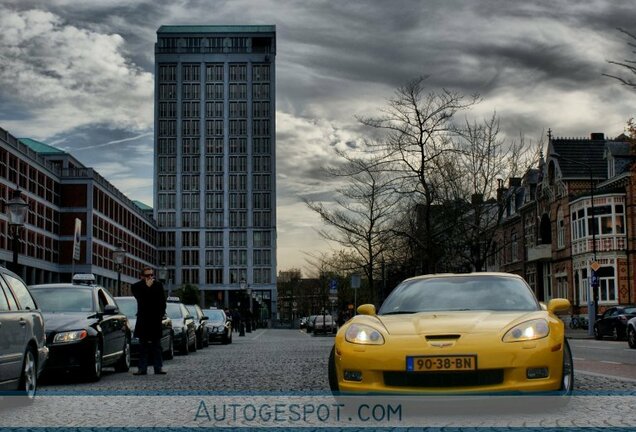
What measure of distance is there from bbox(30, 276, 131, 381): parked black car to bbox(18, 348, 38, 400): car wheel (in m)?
2.96

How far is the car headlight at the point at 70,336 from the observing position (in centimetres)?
1295

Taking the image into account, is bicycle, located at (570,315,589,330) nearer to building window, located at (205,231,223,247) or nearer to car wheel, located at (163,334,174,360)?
car wheel, located at (163,334,174,360)

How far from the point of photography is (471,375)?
298 inches

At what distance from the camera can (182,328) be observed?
22.8 meters

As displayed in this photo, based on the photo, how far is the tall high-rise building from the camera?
148 m

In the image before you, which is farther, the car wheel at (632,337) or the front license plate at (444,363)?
the car wheel at (632,337)

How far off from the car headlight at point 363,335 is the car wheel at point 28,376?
11.6ft

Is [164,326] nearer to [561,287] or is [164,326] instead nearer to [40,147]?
[561,287]

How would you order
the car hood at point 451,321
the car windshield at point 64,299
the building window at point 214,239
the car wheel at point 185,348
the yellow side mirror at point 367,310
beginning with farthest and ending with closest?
the building window at point 214,239 → the car wheel at point 185,348 → the car windshield at point 64,299 → the yellow side mirror at point 367,310 → the car hood at point 451,321

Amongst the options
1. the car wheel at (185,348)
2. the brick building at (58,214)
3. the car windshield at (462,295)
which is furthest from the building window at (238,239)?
the car windshield at (462,295)

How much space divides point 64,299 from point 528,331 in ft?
29.3

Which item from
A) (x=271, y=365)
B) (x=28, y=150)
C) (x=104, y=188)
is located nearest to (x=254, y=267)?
(x=104, y=188)

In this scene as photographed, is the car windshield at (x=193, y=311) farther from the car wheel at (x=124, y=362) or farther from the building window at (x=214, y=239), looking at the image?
the building window at (x=214, y=239)

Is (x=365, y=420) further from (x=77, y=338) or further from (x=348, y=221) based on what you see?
(x=348, y=221)
